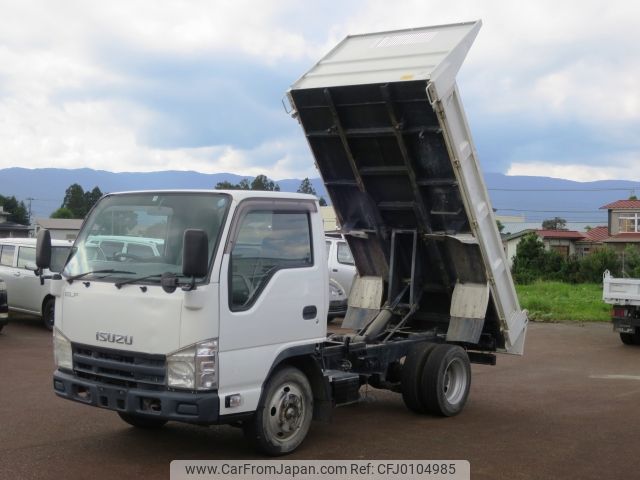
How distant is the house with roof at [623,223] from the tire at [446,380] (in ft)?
206

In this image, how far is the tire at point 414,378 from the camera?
880 centimetres

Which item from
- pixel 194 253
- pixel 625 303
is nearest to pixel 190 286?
pixel 194 253

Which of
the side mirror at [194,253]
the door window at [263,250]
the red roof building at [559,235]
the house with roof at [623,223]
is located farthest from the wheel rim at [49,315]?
the red roof building at [559,235]

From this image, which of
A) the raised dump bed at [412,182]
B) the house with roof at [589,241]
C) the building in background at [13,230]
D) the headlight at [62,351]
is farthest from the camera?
the house with roof at [589,241]

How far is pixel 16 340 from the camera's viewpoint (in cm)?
1488

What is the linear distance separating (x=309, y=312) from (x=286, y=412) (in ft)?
2.99

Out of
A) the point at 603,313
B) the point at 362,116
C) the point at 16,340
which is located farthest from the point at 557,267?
the point at 362,116

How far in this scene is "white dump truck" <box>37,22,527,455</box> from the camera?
6.44m

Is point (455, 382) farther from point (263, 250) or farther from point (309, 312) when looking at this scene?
point (263, 250)

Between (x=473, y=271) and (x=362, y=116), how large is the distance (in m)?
2.24

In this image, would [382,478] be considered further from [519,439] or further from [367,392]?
[367,392]

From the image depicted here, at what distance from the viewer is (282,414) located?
277 inches

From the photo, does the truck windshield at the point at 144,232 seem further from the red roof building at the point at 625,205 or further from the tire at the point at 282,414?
the red roof building at the point at 625,205

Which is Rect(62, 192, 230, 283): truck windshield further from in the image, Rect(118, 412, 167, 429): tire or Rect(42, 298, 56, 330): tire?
Rect(42, 298, 56, 330): tire
